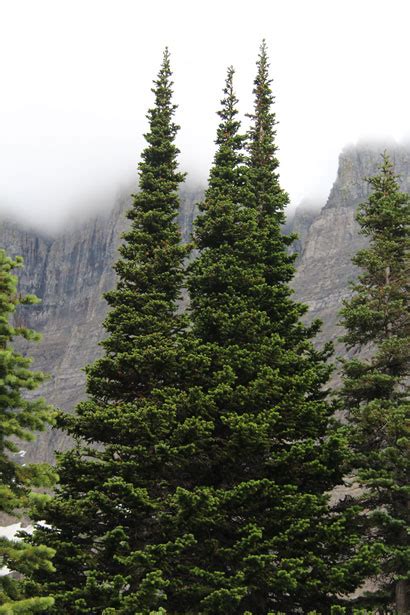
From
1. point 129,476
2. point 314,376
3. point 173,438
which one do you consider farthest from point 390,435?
point 129,476

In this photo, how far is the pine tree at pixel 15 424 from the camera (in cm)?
1062

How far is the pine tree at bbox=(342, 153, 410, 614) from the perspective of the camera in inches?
669

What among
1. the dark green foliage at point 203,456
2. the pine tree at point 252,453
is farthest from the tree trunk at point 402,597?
the dark green foliage at point 203,456

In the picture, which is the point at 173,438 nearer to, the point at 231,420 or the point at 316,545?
the point at 231,420

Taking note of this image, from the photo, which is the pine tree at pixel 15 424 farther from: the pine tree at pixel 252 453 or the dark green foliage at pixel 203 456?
the pine tree at pixel 252 453

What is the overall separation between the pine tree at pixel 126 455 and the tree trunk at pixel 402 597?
7230 mm

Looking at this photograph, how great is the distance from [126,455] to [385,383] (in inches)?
338

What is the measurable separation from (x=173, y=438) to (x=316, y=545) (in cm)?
453

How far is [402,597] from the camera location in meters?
16.9

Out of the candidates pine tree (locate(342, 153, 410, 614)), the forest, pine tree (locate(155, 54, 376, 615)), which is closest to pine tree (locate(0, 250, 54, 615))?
the forest

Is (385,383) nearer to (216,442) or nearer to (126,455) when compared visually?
(216,442)

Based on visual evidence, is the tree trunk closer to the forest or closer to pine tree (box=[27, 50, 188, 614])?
the forest

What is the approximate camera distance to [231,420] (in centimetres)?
1537

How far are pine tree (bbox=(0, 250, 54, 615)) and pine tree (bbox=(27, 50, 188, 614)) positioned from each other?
304 centimetres
